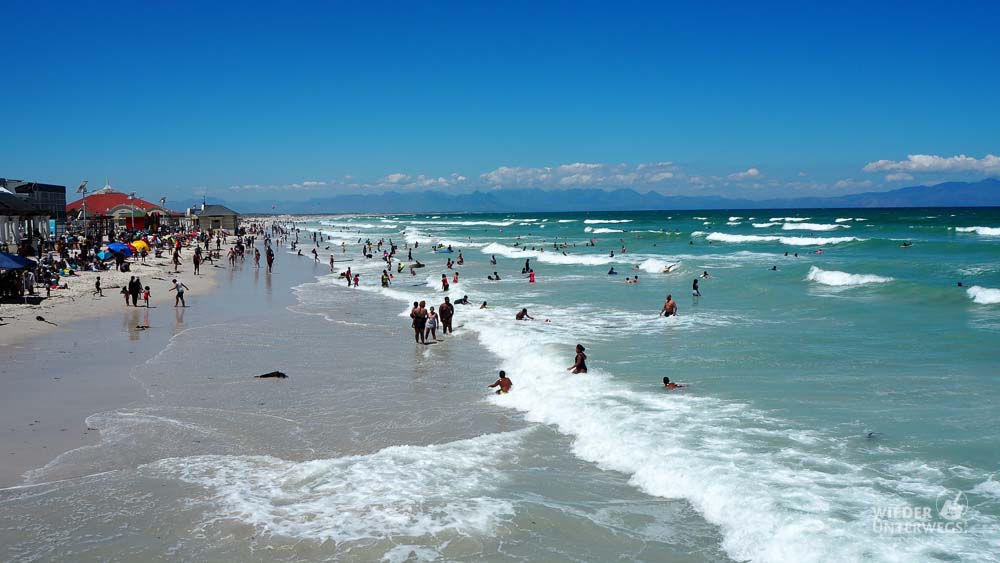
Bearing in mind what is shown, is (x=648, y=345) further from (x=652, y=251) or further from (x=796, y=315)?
(x=652, y=251)

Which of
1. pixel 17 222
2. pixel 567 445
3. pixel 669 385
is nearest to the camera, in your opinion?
pixel 567 445

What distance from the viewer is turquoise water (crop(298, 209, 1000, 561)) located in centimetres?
736

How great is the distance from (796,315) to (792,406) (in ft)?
36.1

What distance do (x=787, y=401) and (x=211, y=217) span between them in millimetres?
84483

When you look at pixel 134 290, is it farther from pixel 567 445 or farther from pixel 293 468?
pixel 567 445

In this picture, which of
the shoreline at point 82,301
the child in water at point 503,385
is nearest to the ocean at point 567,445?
the child in water at point 503,385

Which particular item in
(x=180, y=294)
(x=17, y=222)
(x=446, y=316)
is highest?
(x=17, y=222)

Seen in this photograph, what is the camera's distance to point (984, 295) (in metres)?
23.4

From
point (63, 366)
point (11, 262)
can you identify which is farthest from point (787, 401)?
point (11, 262)

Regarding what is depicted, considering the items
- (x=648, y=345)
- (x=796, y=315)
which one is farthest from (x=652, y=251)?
(x=648, y=345)

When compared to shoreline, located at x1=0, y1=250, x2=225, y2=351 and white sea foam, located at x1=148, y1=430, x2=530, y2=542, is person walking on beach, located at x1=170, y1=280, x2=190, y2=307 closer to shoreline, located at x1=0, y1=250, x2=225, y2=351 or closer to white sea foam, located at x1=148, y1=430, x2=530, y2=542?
shoreline, located at x1=0, y1=250, x2=225, y2=351

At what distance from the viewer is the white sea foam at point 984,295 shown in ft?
74.7

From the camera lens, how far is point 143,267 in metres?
37.2

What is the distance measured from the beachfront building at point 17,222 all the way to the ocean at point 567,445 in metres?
19.6
